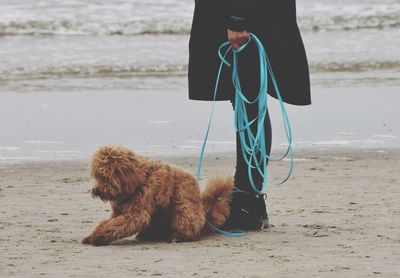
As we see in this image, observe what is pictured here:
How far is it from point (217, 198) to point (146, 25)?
1453cm

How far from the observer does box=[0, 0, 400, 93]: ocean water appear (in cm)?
1359

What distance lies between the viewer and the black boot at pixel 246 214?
557 cm

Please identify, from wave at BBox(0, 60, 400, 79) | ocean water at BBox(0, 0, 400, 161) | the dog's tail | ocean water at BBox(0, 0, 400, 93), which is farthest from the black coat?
wave at BBox(0, 60, 400, 79)

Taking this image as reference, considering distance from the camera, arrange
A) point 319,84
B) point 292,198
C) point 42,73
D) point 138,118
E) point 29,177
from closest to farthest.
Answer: point 292,198
point 29,177
point 138,118
point 319,84
point 42,73

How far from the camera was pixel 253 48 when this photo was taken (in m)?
5.39

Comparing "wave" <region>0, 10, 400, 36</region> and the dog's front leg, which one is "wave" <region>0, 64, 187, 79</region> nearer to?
"wave" <region>0, 10, 400, 36</region>

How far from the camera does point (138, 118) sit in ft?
34.2

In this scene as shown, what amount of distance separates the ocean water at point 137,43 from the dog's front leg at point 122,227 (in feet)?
25.1

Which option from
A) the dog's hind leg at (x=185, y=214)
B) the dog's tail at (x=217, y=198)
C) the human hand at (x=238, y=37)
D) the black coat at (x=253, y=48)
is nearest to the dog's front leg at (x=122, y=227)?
the dog's hind leg at (x=185, y=214)

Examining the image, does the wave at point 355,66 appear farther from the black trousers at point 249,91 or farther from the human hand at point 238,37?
the human hand at point 238,37

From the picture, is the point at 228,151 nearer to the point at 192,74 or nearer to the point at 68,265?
the point at 192,74

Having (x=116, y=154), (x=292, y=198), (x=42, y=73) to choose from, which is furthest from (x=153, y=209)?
(x=42, y=73)

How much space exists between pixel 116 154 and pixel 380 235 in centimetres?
151

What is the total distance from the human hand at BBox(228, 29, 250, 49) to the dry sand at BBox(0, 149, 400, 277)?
3.47 ft
